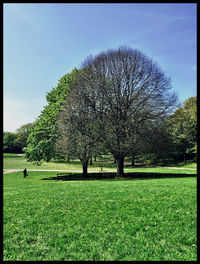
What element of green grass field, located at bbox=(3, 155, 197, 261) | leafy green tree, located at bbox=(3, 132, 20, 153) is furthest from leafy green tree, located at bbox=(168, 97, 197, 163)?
leafy green tree, located at bbox=(3, 132, 20, 153)

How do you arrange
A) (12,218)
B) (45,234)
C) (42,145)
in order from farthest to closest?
(42,145) < (12,218) < (45,234)

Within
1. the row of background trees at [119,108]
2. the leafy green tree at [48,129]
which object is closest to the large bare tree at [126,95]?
the row of background trees at [119,108]

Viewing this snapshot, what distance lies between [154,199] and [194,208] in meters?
1.75

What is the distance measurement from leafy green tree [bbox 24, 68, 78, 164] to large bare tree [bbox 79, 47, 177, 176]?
7.18 m

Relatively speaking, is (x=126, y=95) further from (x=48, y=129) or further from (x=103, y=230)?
(x=103, y=230)

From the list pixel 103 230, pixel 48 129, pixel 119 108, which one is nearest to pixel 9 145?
pixel 48 129

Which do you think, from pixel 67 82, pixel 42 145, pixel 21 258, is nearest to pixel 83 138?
pixel 42 145

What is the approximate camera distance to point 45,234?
16.8 feet

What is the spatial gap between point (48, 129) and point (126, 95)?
13.3 meters

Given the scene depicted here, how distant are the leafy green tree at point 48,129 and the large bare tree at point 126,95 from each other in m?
7.18

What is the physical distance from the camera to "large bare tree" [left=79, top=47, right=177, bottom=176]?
66.6 ft

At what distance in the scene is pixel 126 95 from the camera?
20.9 m

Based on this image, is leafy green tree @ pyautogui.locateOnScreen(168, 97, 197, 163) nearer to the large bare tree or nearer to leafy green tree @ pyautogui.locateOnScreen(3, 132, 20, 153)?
the large bare tree

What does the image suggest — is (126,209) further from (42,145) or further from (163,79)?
(42,145)
